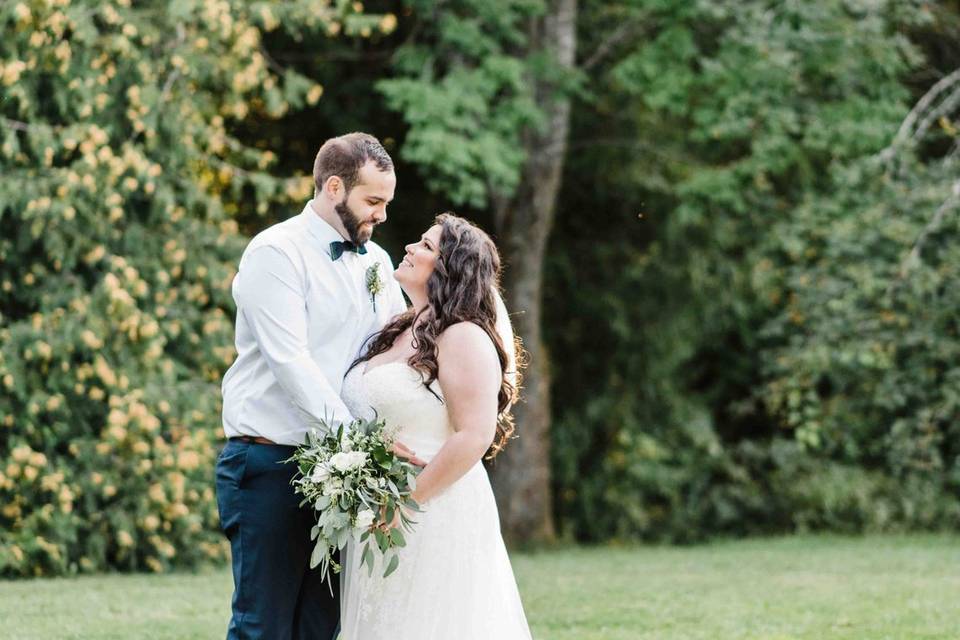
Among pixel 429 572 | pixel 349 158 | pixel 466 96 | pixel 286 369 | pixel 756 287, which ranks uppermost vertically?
pixel 466 96

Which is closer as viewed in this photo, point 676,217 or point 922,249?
point 922,249

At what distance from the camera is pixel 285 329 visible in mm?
4156

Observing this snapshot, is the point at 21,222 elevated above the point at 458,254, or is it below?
above

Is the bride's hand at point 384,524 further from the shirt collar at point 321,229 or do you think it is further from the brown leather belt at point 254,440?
the shirt collar at point 321,229

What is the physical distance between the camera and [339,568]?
4230mm

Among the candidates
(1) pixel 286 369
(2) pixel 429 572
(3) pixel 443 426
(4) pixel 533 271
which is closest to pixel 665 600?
(2) pixel 429 572

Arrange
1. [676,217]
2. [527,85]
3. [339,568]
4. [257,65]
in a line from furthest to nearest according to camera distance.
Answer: [676,217] → [527,85] → [257,65] → [339,568]

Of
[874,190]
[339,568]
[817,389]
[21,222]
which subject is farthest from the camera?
[817,389]

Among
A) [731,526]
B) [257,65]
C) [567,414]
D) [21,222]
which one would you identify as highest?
[257,65]

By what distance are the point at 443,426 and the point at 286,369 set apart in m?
0.56

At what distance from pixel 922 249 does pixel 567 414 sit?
16.0 feet

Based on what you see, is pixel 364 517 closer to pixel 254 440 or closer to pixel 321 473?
pixel 321 473

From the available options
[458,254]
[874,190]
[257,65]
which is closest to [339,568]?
[458,254]

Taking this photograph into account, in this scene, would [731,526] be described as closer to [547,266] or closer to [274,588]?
[547,266]
